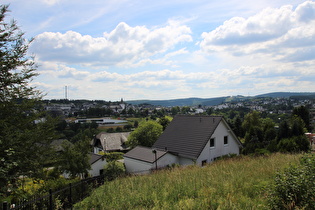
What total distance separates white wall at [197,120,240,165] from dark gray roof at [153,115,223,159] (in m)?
0.70

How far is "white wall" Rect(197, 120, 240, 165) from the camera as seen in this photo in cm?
2156

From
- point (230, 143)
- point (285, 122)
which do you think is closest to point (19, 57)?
point (230, 143)

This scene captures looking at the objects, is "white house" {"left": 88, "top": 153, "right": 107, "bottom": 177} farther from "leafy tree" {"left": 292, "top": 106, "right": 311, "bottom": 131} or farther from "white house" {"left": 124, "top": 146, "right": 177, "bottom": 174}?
"leafy tree" {"left": 292, "top": 106, "right": 311, "bottom": 131}

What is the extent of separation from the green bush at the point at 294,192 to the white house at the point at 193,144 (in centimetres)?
1535

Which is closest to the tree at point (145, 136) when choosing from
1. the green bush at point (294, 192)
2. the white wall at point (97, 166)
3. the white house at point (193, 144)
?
the white wall at point (97, 166)

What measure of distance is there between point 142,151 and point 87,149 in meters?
6.08

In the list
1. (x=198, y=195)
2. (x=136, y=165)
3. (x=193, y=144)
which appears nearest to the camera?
(x=198, y=195)

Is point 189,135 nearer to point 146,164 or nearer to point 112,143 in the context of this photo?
point 146,164

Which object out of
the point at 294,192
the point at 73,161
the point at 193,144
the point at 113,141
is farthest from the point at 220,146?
the point at 113,141

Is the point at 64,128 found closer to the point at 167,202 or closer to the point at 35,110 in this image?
the point at 35,110

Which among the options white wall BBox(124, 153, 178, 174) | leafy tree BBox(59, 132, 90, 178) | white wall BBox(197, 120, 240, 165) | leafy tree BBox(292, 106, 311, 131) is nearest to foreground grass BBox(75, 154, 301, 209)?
leafy tree BBox(59, 132, 90, 178)

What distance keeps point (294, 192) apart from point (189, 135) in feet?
61.7

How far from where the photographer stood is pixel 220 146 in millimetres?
23266

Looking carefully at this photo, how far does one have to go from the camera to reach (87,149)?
19844mm
